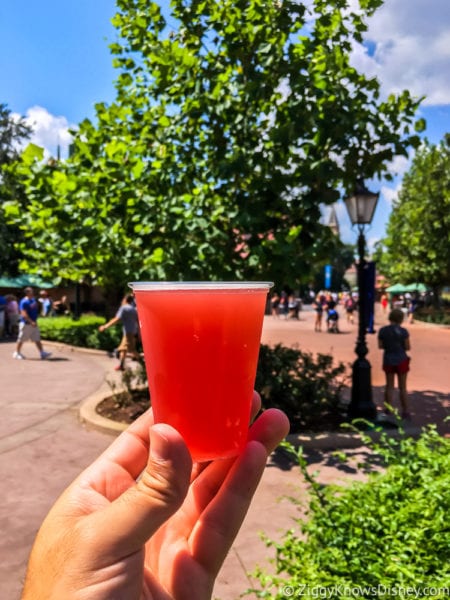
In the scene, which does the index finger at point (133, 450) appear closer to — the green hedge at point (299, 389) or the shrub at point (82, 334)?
the green hedge at point (299, 389)

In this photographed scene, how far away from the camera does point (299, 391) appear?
705 cm

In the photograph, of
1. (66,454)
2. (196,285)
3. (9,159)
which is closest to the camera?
(196,285)

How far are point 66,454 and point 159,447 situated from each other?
5.18 metres

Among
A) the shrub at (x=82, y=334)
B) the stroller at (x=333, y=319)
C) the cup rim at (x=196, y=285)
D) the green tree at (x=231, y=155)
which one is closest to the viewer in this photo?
the cup rim at (x=196, y=285)

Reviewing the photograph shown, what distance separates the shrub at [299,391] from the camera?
6.92m

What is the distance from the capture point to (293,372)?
818 cm

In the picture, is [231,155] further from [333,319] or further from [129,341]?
[333,319]

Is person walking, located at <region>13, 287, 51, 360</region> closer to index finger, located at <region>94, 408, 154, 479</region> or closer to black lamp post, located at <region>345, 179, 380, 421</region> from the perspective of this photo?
black lamp post, located at <region>345, 179, 380, 421</region>

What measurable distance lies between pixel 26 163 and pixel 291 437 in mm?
5038

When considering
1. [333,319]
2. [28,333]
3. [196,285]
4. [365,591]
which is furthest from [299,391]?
[333,319]

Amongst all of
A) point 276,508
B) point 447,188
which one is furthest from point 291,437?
point 447,188

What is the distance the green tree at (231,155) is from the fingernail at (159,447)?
4.61 meters

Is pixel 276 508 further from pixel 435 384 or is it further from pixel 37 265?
pixel 37 265

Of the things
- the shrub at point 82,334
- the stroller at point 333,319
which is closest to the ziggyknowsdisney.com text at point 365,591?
the shrub at point 82,334
